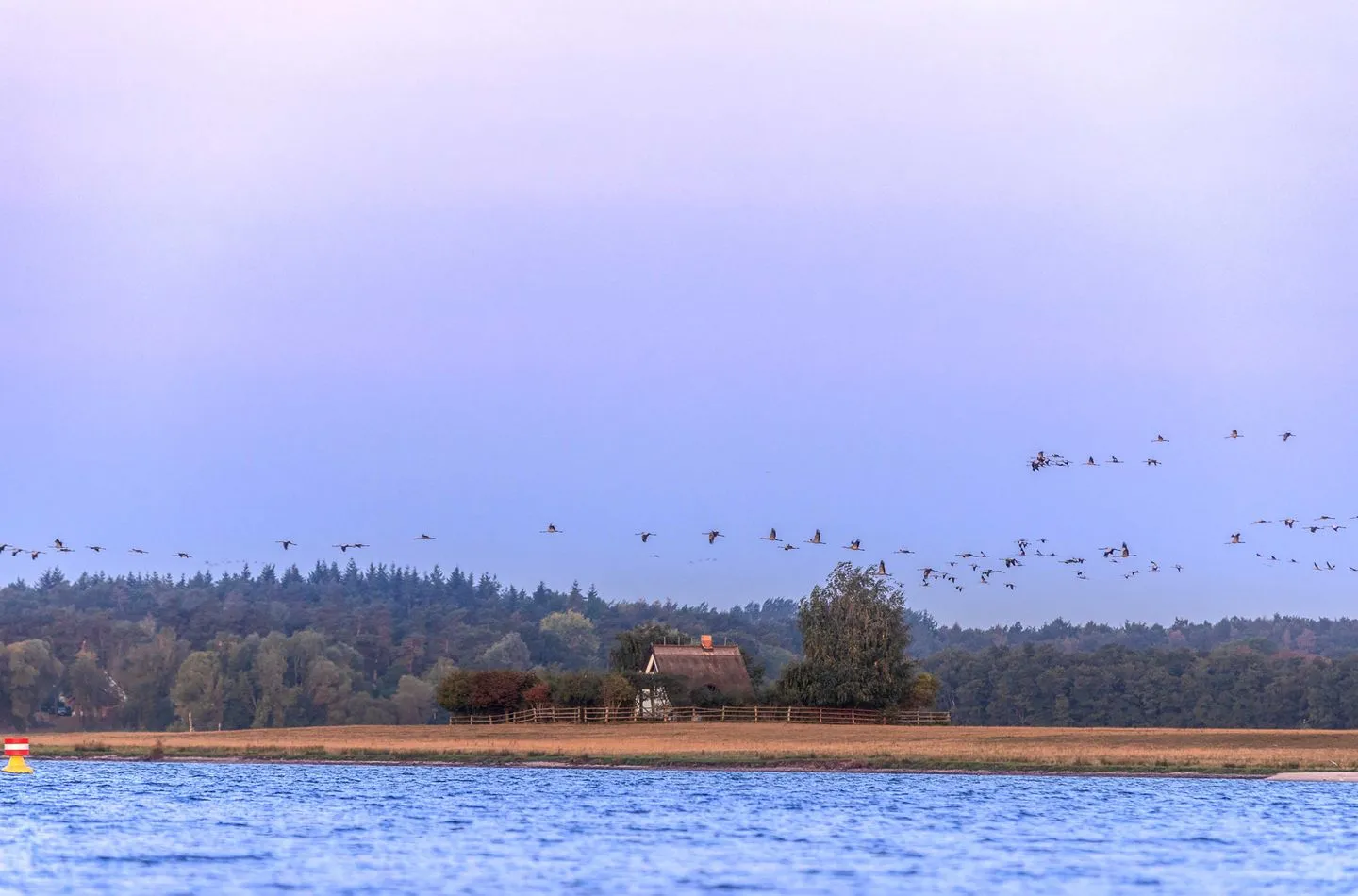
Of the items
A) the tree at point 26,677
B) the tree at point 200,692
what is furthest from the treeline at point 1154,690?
the tree at point 26,677

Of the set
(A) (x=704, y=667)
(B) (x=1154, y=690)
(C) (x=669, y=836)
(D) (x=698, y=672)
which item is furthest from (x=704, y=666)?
(B) (x=1154, y=690)

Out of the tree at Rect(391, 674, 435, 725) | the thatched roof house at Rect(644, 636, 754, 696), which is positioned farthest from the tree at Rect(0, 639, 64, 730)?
the thatched roof house at Rect(644, 636, 754, 696)

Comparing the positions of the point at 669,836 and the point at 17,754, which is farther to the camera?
the point at 17,754

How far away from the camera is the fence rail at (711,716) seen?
109 m

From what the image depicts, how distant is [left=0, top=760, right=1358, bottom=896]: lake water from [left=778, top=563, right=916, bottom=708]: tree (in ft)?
125

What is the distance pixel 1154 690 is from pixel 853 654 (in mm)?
72228

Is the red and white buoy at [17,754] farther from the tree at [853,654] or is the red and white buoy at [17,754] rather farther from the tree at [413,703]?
the tree at [413,703]

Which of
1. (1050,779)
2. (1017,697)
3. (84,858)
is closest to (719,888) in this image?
(84,858)

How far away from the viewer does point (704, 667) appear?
117 meters

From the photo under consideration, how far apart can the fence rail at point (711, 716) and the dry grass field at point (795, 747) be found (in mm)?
3052

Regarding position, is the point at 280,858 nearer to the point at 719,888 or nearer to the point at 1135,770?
the point at 719,888

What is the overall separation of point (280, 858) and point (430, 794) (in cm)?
2171

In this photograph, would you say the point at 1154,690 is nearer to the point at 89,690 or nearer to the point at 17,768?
the point at 89,690

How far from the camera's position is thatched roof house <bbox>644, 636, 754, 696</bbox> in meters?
114
